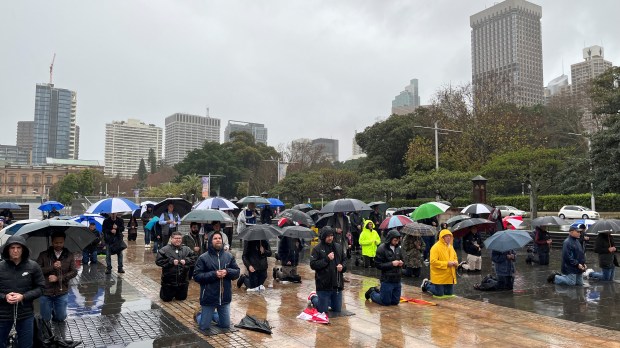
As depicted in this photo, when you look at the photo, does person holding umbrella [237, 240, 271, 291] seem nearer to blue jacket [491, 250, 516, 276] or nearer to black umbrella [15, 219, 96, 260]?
black umbrella [15, 219, 96, 260]

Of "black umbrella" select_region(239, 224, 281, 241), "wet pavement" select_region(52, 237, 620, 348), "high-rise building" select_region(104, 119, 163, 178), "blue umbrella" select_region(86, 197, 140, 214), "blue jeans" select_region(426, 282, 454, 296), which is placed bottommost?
"wet pavement" select_region(52, 237, 620, 348)

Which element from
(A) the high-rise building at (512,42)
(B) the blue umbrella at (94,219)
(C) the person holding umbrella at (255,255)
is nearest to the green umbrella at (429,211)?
(C) the person holding umbrella at (255,255)

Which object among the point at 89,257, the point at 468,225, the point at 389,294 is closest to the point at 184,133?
the point at 89,257

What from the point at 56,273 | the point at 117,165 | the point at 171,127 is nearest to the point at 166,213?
the point at 56,273

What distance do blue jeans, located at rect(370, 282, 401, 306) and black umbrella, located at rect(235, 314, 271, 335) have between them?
2.56 metres

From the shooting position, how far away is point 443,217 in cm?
1805

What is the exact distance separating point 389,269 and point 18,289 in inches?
232

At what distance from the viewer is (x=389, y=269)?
873 cm

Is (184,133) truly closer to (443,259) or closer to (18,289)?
(443,259)

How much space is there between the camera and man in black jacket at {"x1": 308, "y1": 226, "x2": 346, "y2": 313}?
308 inches

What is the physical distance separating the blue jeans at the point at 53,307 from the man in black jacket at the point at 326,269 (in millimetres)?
4075

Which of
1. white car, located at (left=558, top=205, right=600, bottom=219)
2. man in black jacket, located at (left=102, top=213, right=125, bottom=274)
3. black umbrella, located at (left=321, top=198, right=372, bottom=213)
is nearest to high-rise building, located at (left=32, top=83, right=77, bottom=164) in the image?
white car, located at (left=558, top=205, right=600, bottom=219)

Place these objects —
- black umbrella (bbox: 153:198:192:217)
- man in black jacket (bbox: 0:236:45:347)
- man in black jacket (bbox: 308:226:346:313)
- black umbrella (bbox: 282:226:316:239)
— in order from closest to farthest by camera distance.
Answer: man in black jacket (bbox: 0:236:45:347)
man in black jacket (bbox: 308:226:346:313)
black umbrella (bbox: 282:226:316:239)
black umbrella (bbox: 153:198:192:217)

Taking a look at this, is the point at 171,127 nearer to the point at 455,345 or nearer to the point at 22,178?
the point at 22,178
